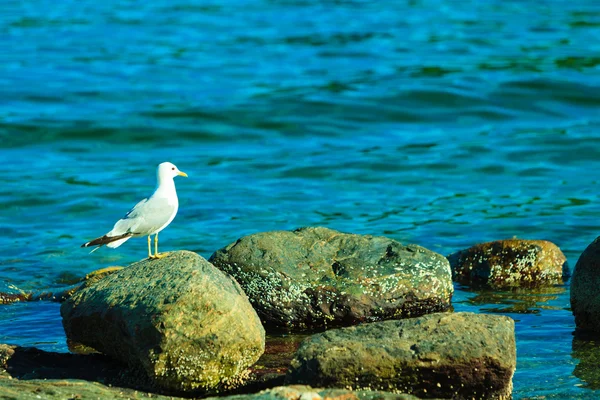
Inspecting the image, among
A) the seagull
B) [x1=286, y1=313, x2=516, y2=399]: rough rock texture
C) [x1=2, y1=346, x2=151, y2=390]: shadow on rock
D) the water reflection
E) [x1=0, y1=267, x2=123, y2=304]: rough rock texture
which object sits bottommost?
the water reflection

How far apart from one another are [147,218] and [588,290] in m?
3.36

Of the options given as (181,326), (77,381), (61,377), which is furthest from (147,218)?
(77,381)

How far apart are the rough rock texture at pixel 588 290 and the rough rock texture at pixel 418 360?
163 cm

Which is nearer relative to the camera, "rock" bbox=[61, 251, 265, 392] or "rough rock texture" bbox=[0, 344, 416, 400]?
"rough rock texture" bbox=[0, 344, 416, 400]

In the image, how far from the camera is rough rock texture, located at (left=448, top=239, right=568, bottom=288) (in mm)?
8805

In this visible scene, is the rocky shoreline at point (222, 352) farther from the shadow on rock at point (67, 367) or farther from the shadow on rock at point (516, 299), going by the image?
the shadow on rock at point (516, 299)

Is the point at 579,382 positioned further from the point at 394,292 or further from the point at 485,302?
the point at 485,302

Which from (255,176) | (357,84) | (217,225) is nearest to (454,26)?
(357,84)

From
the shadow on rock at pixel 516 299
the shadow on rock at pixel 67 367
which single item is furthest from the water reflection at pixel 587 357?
the shadow on rock at pixel 67 367

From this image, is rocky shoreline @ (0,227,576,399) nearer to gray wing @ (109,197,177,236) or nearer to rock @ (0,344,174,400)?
rock @ (0,344,174,400)

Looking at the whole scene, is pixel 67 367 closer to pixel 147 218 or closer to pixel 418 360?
pixel 147 218

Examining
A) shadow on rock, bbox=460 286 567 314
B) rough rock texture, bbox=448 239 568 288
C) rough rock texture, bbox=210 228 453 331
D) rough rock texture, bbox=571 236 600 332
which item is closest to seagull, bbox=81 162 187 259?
rough rock texture, bbox=210 228 453 331

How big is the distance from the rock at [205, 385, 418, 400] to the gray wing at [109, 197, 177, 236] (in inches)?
112

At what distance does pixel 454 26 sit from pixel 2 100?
999 centimetres
